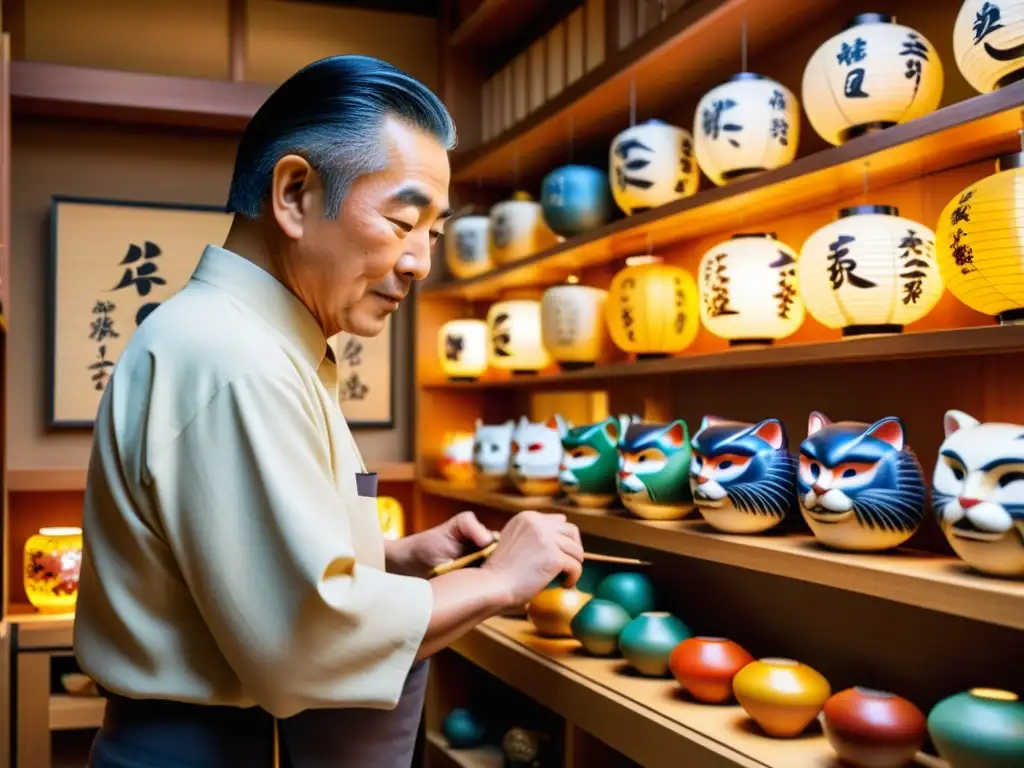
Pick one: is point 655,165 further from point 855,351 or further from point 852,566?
point 852,566

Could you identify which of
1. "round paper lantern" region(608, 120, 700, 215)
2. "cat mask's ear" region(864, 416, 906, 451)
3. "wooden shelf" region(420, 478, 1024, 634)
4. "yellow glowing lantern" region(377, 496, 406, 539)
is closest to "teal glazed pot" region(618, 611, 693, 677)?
"wooden shelf" region(420, 478, 1024, 634)

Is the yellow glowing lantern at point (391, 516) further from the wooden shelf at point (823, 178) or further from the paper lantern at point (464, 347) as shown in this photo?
the wooden shelf at point (823, 178)

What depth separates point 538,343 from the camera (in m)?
3.26

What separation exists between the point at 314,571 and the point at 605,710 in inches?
53.0

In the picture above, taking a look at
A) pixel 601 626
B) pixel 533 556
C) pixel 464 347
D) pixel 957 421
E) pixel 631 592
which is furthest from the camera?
pixel 464 347

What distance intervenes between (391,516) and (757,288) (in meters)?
2.18

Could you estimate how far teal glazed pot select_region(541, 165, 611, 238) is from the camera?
2893mm

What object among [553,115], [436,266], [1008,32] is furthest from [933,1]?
[436,266]

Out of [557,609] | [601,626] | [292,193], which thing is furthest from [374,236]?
[557,609]

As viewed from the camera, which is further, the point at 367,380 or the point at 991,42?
the point at 367,380

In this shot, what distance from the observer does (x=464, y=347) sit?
3.68m

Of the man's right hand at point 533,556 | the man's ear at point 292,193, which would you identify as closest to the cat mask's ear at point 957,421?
the man's right hand at point 533,556

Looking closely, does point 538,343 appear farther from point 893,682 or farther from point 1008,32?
point 1008,32

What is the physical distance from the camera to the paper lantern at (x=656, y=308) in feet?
8.21
